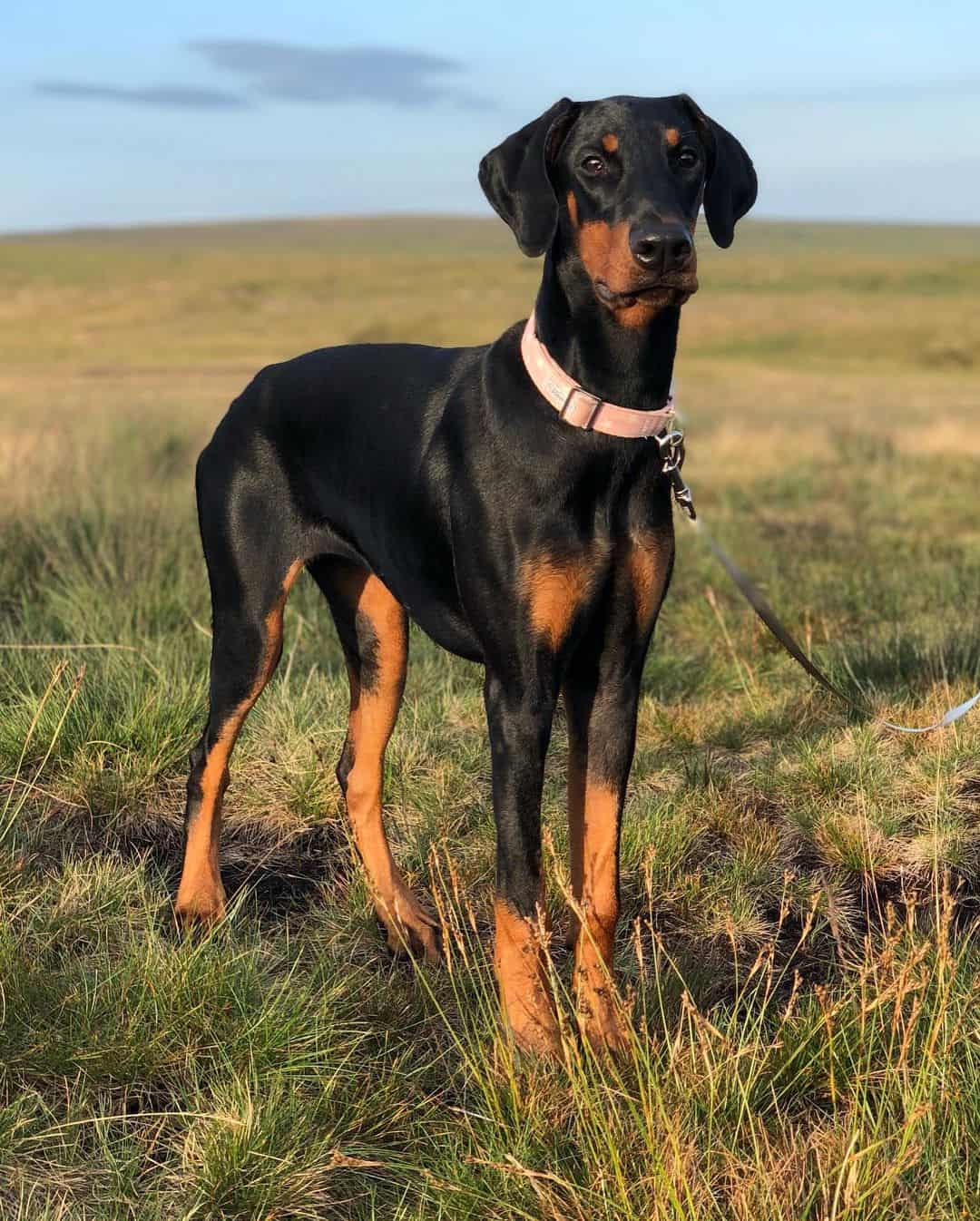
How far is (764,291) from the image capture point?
65.5 meters

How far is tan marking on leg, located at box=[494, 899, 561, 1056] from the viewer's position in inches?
117

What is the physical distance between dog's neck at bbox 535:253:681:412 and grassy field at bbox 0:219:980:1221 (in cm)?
111

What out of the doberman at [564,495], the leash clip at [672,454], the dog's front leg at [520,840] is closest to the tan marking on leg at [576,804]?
the doberman at [564,495]

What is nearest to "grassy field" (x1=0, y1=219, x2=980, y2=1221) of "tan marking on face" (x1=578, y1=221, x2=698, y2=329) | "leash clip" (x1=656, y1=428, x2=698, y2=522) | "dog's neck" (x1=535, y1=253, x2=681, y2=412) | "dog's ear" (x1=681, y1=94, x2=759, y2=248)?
"leash clip" (x1=656, y1=428, x2=698, y2=522)

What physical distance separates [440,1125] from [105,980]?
0.78m

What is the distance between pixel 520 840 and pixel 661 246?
1.27 m

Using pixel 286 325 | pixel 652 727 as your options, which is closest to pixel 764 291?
pixel 286 325

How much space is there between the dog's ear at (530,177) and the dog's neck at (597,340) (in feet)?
0.27

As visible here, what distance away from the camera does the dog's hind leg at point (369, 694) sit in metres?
3.86

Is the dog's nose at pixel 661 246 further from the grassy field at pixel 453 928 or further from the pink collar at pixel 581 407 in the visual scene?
the grassy field at pixel 453 928

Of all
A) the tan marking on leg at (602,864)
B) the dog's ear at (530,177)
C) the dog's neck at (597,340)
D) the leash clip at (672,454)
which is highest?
the dog's ear at (530,177)

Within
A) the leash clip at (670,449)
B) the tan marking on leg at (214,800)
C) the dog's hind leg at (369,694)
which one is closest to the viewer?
the leash clip at (670,449)

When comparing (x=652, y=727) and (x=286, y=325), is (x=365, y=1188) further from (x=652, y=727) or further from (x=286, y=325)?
(x=286, y=325)

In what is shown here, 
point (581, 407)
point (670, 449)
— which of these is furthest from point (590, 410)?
point (670, 449)
